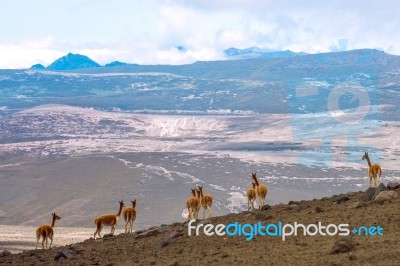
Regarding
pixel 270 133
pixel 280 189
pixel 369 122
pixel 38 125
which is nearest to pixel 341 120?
pixel 369 122

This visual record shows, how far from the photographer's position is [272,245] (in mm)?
13883

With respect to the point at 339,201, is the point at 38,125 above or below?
below

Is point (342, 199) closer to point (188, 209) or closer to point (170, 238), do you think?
point (188, 209)

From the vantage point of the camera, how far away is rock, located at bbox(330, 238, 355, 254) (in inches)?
493

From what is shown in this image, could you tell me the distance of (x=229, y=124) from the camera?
14900cm

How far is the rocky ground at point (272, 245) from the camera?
12500 mm

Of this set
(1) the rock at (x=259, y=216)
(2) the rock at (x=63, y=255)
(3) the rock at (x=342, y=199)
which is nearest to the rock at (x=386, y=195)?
(3) the rock at (x=342, y=199)

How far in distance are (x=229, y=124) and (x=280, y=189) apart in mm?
77627

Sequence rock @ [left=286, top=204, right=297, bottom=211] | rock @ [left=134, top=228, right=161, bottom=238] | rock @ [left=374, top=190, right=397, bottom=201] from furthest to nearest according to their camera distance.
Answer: rock @ [left=286, top=204, right=297, bottom=211] < rock @ [left=134, top=228, right=161, bottom=238] < rock @ [left=374, top=190, right=397, bottom=201]

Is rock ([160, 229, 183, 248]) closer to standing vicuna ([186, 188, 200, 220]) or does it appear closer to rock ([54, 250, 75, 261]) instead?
rock ([54, 250, 75, 261])

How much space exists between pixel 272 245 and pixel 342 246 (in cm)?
178

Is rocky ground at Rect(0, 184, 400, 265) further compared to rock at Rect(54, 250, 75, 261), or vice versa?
rock at Rect(54, 250, 75, 261)

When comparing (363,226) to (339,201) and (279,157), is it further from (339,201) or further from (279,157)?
(279,157)

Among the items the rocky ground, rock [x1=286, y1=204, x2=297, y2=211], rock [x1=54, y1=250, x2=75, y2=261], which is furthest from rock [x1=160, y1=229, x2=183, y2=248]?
rock [x1=286, y1=204, x2=297, y2=211]
